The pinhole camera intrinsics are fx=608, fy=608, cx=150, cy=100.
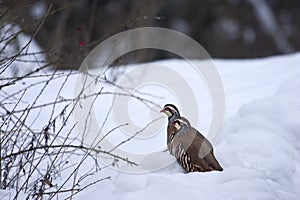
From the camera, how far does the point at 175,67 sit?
680 cm

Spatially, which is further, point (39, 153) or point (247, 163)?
point (247, 163)

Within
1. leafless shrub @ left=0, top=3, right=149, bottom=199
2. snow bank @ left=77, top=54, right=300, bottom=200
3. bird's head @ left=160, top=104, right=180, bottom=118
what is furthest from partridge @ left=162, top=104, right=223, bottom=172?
leafless shrub @ left=0, top=3, right=149, bottom=199

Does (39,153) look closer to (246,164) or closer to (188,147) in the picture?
(188,147)

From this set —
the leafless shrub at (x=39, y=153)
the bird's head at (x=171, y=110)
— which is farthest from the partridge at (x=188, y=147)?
the leafless shrub at (x=39, y=153)

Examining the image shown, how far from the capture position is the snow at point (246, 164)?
3297 mm

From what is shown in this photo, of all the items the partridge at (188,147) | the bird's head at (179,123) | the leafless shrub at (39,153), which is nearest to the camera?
the leafless shrub at (39,153)

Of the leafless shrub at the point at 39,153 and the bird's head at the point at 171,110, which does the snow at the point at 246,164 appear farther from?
the bird's head at the point at 171,110

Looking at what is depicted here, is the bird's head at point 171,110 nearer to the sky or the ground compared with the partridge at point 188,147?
nearer to the sky

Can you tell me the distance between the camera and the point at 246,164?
151 inches

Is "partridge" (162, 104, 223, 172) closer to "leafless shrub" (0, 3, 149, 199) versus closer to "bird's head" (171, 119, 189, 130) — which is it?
"bird's head" (171, 119, 189, 130)

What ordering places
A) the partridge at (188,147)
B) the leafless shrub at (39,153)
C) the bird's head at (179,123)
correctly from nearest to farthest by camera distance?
1. the leafless shrub at (39,153)
2. the partridge at (188,147)
3. the bird's head at (179,123)

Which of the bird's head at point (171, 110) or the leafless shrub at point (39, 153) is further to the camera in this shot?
the bird's head at point (171, 110)

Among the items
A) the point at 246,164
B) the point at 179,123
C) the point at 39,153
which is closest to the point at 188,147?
the point at 179,123

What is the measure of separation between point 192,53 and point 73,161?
764 centimetres
